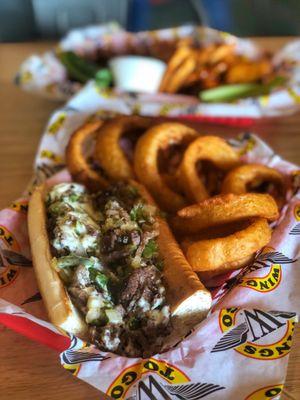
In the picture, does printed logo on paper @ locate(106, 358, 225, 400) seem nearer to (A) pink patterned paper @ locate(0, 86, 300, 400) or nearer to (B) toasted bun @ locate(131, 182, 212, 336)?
(A) pink patterned paper @ locate(0, 86, 300, 400)

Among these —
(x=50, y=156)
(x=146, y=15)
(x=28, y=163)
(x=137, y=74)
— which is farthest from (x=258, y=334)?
(x=146, y=15)

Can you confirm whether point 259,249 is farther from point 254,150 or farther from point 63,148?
point 63,148

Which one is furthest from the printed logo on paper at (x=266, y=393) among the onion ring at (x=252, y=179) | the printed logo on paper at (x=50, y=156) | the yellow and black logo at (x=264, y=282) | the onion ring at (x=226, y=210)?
the printed logo on paper at (x=50, y=156)

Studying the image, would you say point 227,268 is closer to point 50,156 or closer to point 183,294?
point 183,294

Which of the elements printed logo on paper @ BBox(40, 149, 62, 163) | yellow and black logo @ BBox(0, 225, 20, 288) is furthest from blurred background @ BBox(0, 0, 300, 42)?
yellow and black logo @ BBox(0, 225, 20, 288)

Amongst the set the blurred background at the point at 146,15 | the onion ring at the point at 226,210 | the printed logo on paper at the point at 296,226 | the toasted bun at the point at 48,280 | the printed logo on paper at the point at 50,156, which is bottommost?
the blurred background at the point at 146,15

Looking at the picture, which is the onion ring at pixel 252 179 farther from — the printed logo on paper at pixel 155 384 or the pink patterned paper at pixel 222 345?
the printed logo on paper at pixel 155 384
